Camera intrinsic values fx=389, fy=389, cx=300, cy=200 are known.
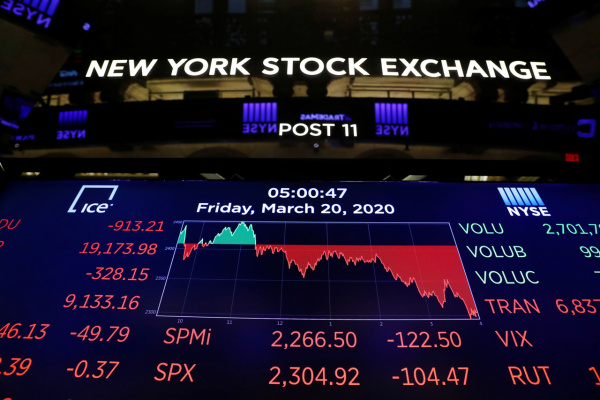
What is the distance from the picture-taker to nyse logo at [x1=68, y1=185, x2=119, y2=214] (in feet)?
8.75

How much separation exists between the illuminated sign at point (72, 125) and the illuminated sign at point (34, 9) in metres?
1.07

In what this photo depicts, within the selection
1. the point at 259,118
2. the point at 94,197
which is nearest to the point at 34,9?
the point at 94,197

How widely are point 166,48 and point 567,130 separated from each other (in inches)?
142

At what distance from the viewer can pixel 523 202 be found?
2729 millimetres

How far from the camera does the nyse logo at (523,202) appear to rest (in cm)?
267

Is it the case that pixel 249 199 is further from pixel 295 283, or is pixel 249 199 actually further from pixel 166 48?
pixel 166 48

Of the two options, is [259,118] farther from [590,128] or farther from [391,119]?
[590,128]

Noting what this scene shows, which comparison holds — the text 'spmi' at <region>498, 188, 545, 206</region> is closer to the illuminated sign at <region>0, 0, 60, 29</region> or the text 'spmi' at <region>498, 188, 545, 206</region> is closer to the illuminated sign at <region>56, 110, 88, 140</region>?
the illuminated sign at <region>0, 0, 60, 29</region>

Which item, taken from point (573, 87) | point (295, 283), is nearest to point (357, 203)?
point (295, 283)

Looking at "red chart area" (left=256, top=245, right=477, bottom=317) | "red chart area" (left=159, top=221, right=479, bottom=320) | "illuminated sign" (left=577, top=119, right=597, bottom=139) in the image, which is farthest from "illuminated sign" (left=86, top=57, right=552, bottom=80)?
"red chart area" (left=256, top=245, right=477, bottom=317)

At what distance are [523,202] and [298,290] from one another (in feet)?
5.63

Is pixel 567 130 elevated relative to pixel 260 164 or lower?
elevated

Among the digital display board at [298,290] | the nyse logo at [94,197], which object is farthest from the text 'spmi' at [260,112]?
the nyse logo at [94,197]

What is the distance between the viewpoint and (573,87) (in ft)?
12.0
